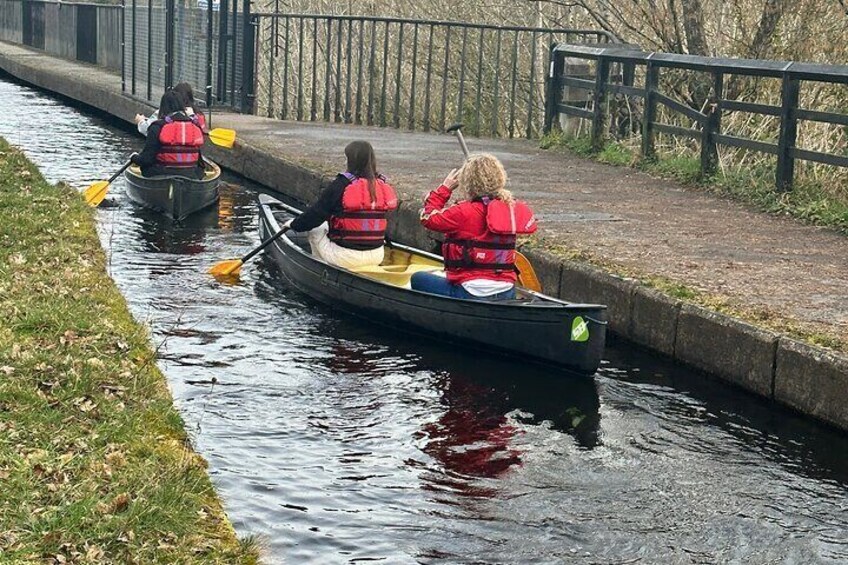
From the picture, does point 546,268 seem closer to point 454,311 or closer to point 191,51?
point 454,311

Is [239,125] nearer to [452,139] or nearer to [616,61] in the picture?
[452,139]

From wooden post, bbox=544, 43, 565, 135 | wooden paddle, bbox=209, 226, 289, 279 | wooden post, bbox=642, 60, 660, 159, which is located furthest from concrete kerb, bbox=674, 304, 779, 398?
wooden post, bbox=544, 43, 565, 135

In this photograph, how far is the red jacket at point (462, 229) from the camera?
10.1 m

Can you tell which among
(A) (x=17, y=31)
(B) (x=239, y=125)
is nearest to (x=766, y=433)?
(B) (x=239, y=125)

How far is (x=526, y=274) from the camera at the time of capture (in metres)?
10.8

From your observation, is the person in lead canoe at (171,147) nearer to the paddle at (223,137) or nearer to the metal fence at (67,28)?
the paddle at (223,137)

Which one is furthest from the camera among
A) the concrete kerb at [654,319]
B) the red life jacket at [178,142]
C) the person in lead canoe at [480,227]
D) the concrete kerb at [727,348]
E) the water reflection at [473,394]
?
the red life jacket at [178,142]

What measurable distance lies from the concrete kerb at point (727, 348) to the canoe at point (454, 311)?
2.06 ft

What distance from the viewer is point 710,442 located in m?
8.59

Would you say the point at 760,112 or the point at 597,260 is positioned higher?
the point at 760,112

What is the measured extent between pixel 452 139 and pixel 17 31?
93.3ft

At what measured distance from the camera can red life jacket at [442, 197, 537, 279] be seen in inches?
397

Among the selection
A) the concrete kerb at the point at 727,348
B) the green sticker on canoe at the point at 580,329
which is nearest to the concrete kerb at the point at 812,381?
the concrete kerb at the point at 727,348

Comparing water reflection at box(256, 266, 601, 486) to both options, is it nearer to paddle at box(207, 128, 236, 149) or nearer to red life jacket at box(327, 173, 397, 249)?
red life jacket at box(327, 173, 397, 249)
